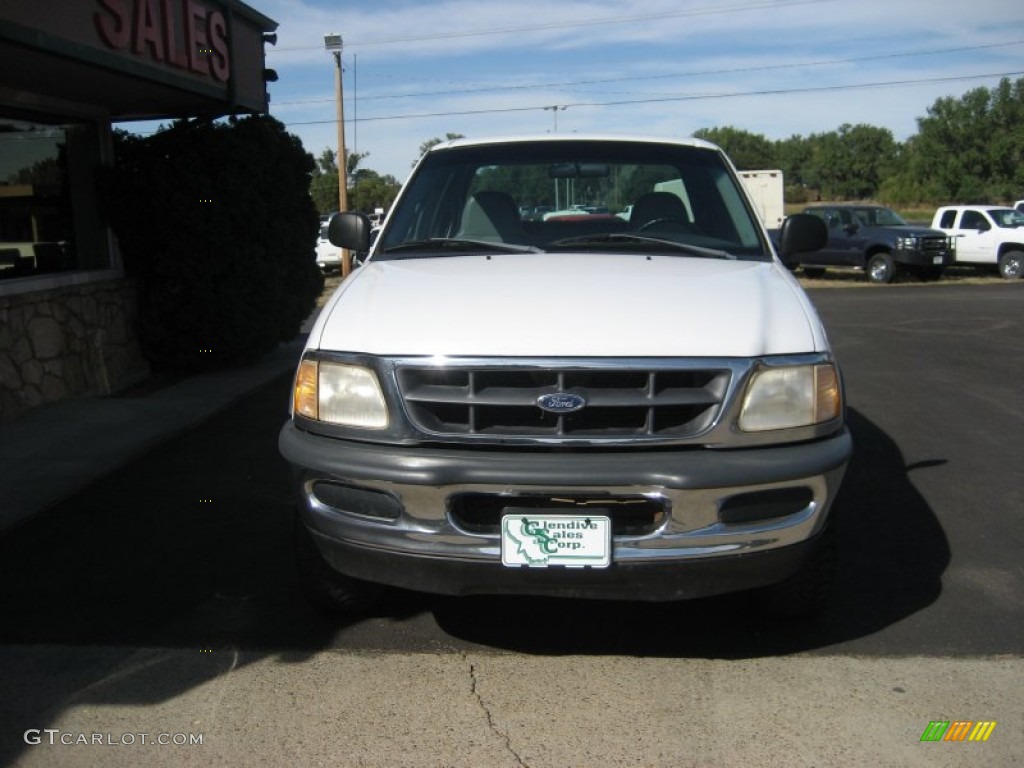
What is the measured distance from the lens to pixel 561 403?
319 centimetres

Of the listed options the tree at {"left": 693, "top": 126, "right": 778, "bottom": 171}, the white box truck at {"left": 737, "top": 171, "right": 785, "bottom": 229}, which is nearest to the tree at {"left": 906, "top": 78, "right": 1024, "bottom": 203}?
the white box truck at {"left": 737, "top": 171, "right": 785, "bottom": 229}

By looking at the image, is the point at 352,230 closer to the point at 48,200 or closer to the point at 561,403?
the point at 561,403

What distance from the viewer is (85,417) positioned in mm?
7754

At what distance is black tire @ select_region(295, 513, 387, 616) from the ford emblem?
3.54 feet

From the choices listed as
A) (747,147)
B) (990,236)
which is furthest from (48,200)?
(747,147)

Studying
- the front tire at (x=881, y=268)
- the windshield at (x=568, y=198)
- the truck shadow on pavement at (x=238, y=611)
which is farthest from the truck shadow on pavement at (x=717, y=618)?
the front tire at (x=881, y=268)

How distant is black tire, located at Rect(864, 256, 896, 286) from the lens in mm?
23234

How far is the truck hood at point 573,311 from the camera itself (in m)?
3.28

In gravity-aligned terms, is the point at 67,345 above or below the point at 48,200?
below

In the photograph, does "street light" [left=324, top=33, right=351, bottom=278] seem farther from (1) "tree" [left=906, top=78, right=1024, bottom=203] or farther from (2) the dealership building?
(1) "tree" [left=906, top=78, right=1024, bottom=203]

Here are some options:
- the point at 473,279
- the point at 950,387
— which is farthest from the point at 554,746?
the point at 950,387

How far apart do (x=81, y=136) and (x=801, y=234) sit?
7117mm

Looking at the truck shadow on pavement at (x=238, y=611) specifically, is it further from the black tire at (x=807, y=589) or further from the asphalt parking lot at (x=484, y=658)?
the black tire at (x=807, y=589)

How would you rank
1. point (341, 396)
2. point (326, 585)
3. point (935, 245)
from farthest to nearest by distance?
point (935, 245) → point (326, 585) → point (341, 396)
